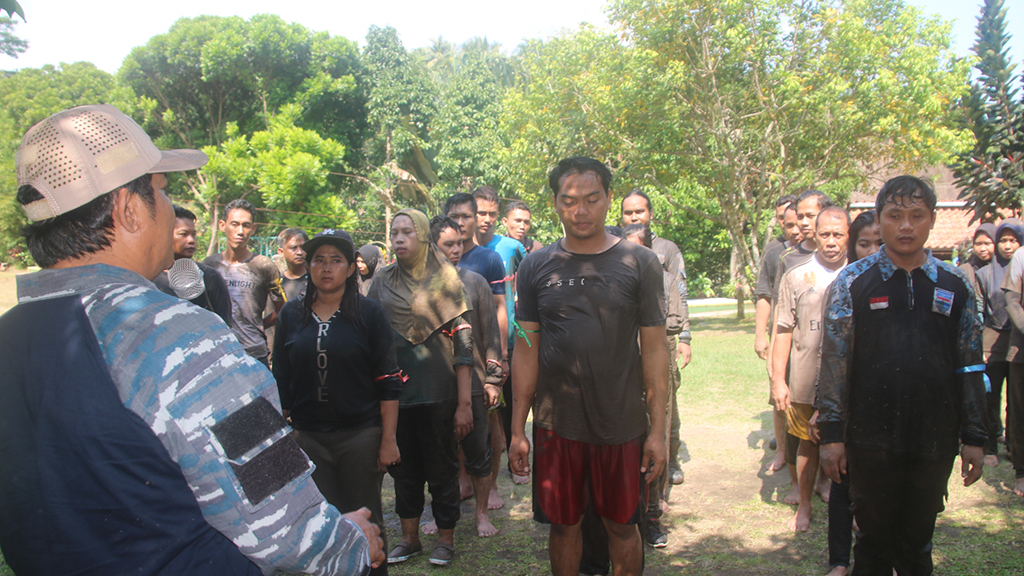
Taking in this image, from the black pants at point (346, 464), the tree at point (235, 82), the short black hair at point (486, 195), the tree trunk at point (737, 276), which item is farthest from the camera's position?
the tree at point (235, 82)

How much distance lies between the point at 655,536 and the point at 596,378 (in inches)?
70.3

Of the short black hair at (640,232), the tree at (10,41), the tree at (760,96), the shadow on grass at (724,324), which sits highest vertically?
the tree at (760,96)

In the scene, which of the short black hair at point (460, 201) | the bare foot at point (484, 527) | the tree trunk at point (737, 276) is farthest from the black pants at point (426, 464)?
the tree trunk at point (737, 276)

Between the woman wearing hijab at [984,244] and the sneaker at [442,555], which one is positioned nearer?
the sneaker at [442,555]

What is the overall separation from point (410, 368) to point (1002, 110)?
59.8 ft

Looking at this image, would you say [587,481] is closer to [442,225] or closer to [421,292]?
[421,292]

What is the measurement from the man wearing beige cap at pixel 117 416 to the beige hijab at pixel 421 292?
2732 millimetres

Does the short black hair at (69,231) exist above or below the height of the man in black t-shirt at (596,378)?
above

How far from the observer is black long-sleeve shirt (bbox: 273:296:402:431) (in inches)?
131

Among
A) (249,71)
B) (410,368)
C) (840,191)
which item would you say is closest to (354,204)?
(249,71)

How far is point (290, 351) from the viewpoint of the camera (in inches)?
134

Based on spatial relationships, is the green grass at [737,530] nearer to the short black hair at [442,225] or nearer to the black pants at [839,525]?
the black pants at [839,525]

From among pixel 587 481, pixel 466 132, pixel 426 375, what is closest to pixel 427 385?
pixel 426 375

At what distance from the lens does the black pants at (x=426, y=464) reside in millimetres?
4117
